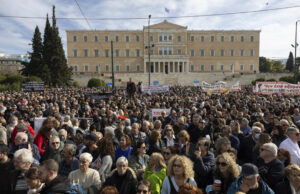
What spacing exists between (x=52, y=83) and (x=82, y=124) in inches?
1233

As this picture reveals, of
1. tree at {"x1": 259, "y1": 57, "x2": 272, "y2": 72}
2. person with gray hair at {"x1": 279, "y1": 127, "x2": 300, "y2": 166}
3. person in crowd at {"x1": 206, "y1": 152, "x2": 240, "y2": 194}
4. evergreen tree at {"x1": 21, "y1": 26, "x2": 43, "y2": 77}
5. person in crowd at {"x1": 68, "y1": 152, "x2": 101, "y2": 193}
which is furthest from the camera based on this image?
tree at {"x1": 259, "y1": 57, "x2": 272, "y2": 72}

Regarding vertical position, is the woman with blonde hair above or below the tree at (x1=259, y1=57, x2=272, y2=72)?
below

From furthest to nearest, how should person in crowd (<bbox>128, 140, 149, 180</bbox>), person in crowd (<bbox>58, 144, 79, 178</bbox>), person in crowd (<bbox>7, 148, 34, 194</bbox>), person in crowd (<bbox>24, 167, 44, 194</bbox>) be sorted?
person in crowd (<bbox>128, 140, 149, 180</bbox>)
person in crowd (<bbox>58, 144, 79, 178</bbox>)
person in crowd (<bbox>7, 148, 34, 194</bbox>)
person in crowd (<bbox>24, 167, 44, 194</bbox>)

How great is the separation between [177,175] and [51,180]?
1.62 metres

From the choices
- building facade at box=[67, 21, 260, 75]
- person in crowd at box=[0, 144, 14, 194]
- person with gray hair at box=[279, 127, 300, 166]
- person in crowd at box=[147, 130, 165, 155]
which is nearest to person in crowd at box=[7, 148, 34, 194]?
person in crowd at box=[0, 144, 14, 194]

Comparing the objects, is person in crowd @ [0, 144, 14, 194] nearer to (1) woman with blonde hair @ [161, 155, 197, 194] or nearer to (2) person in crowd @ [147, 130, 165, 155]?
(1) woman with blonde hair @ [161, 155, 197, 194]

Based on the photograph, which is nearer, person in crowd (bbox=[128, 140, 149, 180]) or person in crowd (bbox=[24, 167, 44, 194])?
person in crowd (bbox=[24, 167, 44, 194])

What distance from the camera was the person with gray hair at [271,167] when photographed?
3.15 metres

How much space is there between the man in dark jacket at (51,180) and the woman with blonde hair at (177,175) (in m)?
1.30

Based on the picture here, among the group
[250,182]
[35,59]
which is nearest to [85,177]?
[250,182]

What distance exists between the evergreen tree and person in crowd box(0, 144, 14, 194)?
1306 inches

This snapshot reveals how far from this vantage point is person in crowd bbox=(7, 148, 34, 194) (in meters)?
3.13

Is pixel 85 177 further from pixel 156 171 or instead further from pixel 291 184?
pixel 291 184

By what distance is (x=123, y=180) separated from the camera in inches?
128
